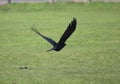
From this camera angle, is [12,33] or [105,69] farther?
[12,33]

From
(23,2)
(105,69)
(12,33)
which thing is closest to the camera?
(105,69)

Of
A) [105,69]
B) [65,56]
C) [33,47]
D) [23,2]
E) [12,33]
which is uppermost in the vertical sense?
[105,69]

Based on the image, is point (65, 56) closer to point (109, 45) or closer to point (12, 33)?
point (109, 45)

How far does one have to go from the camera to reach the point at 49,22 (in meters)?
22.7

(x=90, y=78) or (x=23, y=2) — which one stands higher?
(x=90, y=78)

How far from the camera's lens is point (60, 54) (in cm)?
1285

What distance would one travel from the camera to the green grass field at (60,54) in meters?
9.46

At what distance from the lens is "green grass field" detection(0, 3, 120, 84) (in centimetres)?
946

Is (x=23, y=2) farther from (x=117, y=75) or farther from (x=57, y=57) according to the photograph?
(x=117, y=75)

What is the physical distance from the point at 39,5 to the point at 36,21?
28.2ft

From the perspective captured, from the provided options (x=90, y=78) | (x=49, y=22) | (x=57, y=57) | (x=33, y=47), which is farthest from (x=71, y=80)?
(x=49, y=22)

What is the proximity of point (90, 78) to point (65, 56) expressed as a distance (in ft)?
10.6

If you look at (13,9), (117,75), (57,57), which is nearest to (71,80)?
(117,75)

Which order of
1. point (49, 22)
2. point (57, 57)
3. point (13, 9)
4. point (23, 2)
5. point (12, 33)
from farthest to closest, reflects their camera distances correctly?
point (23, 2)
point (13, 9)
point (49, 22)
point (12, 33)
point (57, 57)
